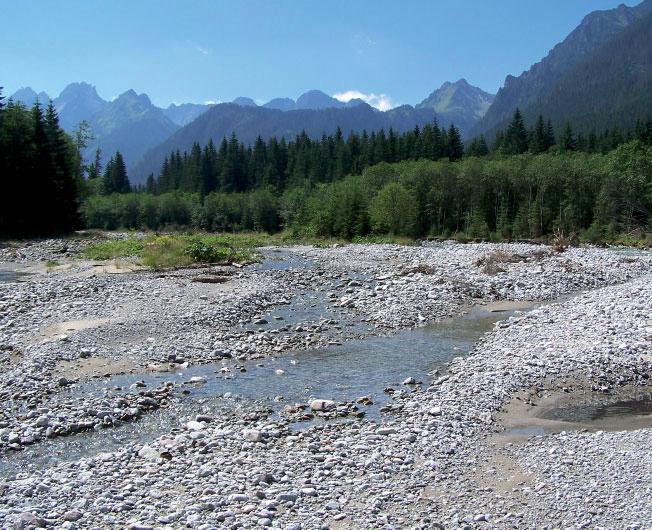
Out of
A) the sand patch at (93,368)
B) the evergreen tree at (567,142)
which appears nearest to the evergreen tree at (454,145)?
the evergreen tree at (567,142)

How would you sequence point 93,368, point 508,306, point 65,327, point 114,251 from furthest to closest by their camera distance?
point 114,251, point 508,306, point 65,327, point 93,368

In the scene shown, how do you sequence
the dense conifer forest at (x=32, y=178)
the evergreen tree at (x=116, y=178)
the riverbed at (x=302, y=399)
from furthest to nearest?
the evergreen tree at (x=116, y=178) → the dense conifer forest at (x=32, y=178) → the riverbed at (x=302, y=399)

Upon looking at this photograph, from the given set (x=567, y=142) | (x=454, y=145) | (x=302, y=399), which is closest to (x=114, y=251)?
(x=302, y=399)

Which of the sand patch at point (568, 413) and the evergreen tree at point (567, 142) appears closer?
the sand patch at point (568, 413)

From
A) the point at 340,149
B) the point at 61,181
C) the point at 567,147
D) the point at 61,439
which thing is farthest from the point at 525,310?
the point at 340,149

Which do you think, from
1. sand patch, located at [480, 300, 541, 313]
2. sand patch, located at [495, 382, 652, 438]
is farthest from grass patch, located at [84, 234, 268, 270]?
sand patch, located at [495, 382, 652, 438]

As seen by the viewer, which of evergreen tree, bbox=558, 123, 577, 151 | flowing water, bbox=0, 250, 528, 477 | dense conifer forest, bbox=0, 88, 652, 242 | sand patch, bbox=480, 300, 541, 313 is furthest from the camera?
evergreen tree, bbox=558, 123, 577, 151

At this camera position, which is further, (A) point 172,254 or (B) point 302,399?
(A) point 172,254

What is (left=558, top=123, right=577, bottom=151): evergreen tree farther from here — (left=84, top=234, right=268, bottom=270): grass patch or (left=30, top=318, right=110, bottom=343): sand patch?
(left=30, top=318, right=110, bottom=343): sand patch

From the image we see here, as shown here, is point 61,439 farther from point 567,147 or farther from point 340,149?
point 340,149

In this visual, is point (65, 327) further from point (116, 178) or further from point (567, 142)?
point (116, 178)

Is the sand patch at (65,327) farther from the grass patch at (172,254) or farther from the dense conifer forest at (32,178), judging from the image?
the dense conifer forest at (32,178)

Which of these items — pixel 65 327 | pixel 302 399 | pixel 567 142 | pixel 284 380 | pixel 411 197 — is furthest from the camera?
pixel 567 142

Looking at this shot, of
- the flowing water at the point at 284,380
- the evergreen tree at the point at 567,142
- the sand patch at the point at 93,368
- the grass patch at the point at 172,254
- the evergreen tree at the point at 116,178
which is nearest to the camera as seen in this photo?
the flowing water at the point at 284,380
